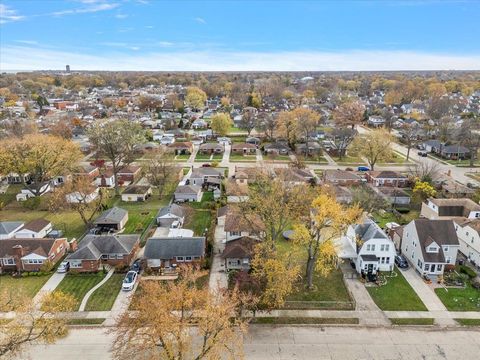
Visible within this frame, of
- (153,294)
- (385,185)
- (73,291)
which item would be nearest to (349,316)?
(153,294)

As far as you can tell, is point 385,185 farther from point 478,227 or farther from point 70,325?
point 70,325

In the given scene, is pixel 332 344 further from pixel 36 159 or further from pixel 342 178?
pixel 36 159

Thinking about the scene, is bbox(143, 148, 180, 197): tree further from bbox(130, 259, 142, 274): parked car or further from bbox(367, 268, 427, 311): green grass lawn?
→ bbox(367, 268, 427, 311): green grass lawn

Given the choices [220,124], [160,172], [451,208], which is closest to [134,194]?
[160,172]

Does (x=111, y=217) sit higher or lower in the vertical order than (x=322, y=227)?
lower

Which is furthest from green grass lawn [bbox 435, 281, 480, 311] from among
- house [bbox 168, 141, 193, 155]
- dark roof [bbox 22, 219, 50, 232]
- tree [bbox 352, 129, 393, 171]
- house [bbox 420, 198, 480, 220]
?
house [bbox 168, 141, 193, 155]

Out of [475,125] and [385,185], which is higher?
[475,125]

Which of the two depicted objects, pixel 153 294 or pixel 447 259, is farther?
pixel 447 259
